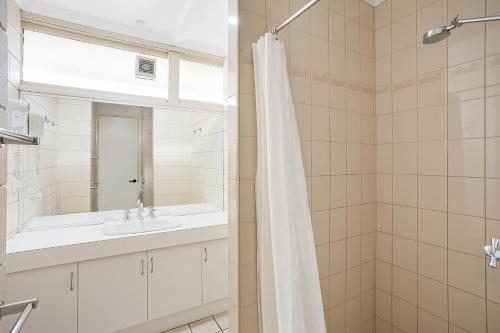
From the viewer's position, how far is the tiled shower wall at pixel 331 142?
1.24m

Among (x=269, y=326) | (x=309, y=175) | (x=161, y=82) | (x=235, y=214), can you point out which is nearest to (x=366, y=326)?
(x=269, y=326)

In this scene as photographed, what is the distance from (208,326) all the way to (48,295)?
1.14m

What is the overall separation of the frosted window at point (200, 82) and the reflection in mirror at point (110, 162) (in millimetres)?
173

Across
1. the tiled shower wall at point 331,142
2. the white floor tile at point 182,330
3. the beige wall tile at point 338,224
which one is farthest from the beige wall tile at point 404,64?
the white floor tile at point 182,330

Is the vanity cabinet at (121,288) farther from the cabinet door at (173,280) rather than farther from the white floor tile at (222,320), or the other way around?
the white floor tile at (222,320)

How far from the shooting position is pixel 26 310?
0.69 meters

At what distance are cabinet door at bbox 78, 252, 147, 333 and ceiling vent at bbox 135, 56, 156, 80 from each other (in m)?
1.49

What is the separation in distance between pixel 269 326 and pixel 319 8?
1779 millimetres

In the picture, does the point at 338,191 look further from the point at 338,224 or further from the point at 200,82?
the point at 200,82

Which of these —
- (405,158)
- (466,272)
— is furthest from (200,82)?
(466,272)

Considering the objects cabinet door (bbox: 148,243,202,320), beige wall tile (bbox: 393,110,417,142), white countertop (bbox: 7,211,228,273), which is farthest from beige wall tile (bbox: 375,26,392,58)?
cabinet door (bbox: 148,243,202,320)

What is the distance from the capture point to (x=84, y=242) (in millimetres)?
1569

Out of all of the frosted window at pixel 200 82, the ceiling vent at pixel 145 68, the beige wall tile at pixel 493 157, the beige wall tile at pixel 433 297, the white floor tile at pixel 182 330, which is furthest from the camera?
the frosted window at pixel 200 82

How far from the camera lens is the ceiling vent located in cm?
212
